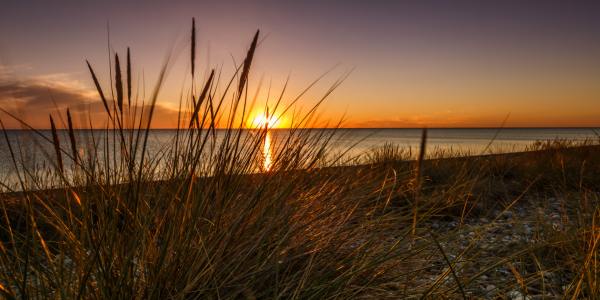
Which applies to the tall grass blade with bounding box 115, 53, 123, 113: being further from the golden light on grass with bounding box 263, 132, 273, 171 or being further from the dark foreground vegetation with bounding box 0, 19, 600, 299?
the golden light on grass with bounding box 263, 132, 273, 171

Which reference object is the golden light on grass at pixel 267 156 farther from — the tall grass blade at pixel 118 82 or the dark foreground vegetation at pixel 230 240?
the tall grass blade at pixel 118 82

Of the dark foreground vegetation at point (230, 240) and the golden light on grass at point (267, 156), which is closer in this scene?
the dark foreground vegetation at point (230, 240)

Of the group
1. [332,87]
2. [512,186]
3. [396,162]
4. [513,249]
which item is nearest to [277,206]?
[332,87]

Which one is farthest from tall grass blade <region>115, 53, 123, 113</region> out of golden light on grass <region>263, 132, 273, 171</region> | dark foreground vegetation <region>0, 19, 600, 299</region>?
golden light on grass <region>263, 132, 273, 171</region>

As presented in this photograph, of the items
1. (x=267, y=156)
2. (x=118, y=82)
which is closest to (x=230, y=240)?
(x=118, y=82)

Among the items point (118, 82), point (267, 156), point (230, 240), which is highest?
point (118, 82)

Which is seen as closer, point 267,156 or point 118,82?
point 118,82

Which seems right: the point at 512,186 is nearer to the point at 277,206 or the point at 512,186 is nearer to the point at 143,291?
the point at 277,206

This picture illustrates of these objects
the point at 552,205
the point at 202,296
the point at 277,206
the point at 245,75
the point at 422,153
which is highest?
the point at 245,75

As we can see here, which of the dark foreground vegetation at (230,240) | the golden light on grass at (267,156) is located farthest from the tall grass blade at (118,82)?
the golden light on grass at (267,156)

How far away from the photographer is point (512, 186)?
4.66 metres

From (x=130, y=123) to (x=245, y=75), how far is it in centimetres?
49

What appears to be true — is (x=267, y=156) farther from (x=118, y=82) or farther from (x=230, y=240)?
(x=118, y=82)

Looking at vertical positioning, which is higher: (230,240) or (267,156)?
(267,156)
